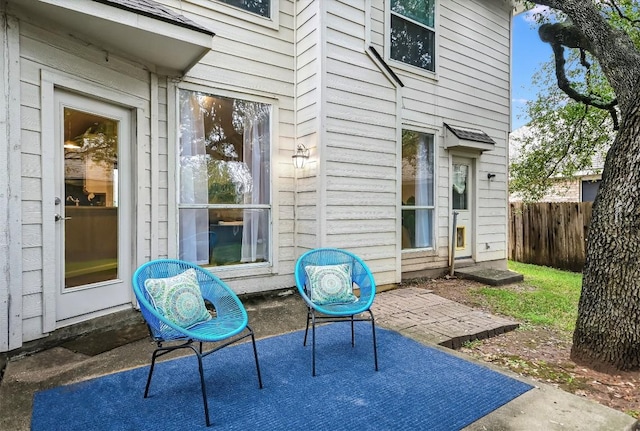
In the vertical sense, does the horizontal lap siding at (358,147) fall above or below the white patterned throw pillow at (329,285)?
above

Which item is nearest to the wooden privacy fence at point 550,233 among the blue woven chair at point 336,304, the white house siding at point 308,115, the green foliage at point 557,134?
the green foliage at point 557,134

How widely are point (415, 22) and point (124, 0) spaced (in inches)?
170

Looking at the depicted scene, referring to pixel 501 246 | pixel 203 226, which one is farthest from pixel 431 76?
pixel 203 226

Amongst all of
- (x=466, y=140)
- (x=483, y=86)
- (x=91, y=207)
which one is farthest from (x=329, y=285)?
(x=483, y=86)

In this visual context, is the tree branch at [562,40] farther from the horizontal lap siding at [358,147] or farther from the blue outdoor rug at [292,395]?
the blue outdoor rug at [292,395]

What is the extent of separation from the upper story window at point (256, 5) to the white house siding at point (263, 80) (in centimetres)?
13

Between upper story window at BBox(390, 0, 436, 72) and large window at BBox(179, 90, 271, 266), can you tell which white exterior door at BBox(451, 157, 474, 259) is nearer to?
upper story window at BBox(390, 0, 436, 72)

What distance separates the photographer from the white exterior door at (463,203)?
6.29 metres

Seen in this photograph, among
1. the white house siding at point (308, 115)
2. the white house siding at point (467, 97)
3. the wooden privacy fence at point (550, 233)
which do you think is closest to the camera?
the white house siding at point (308, 115)

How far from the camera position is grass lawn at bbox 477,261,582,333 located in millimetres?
4185

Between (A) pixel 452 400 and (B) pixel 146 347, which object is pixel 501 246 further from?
(B) pixel 146 347

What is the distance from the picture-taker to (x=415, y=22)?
5.65 m

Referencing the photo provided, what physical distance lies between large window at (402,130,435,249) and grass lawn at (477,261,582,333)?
121 centimetres

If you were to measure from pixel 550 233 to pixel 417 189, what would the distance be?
4.44 m
